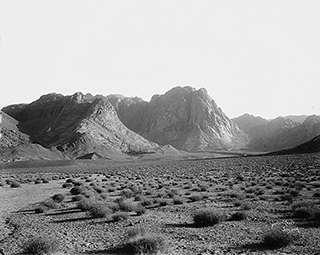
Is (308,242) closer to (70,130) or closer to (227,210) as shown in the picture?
(227,210)

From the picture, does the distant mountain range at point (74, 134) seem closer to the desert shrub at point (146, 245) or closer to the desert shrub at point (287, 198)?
the desert shrub at point (287, 198)

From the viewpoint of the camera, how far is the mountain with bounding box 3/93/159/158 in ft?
428

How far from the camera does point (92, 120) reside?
148 meters

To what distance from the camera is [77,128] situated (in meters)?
138

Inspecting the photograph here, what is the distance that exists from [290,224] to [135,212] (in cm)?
802

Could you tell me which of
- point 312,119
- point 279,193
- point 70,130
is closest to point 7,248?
point 279,193

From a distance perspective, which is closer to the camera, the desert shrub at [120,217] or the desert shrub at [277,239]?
the desert shrub at [277,239]

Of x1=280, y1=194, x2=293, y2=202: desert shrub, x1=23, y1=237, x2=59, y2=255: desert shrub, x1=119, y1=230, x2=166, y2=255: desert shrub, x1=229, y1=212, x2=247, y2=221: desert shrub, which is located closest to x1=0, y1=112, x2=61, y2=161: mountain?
x1=280, y1=194, x2=293, y2=202: desert shrub

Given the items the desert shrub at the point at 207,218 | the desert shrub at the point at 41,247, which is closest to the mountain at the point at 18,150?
the desert shrub at the point at 207,218

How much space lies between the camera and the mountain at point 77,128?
13038cm

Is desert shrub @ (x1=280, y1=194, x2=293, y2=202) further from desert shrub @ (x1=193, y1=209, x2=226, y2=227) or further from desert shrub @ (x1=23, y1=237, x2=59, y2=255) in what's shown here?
desert shrub @ (x1=23, y1=237, x2=59, y2=255)

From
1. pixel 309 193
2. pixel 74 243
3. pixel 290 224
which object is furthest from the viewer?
pixel 309 193

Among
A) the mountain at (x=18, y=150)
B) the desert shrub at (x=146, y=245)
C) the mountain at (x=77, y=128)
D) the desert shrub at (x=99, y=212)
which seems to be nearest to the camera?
the desert shrub at (x=146, y=245)

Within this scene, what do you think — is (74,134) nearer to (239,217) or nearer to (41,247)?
(239,217)
